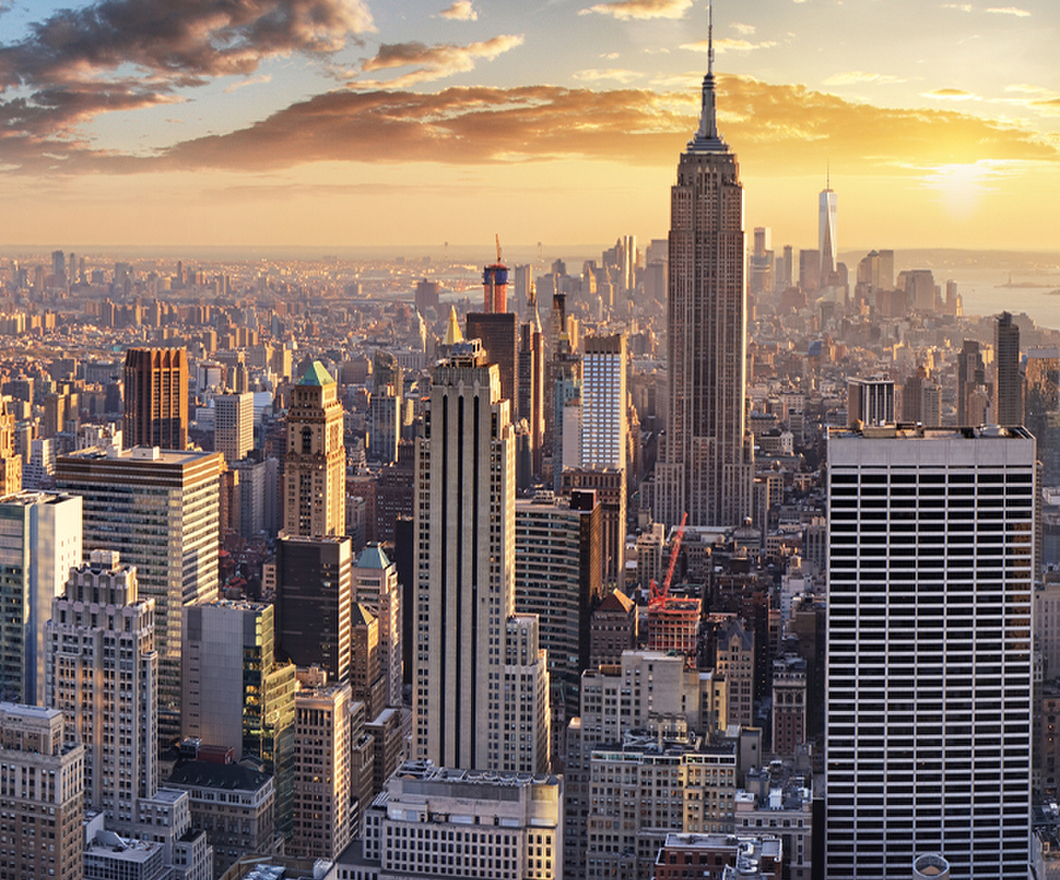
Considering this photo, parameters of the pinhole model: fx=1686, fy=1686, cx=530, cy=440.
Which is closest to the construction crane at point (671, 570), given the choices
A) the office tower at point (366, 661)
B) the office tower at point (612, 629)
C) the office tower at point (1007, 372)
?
the office tower at point (612, 629)

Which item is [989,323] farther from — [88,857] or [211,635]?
[88,857]

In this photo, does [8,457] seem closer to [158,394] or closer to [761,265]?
[158,394]

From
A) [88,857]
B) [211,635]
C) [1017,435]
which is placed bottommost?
[88,857]

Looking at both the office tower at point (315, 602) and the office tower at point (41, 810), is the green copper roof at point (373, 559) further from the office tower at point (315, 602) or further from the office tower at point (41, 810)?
the office tower at point (41, 810)

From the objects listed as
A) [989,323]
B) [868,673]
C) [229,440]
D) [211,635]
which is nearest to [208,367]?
[229,440]

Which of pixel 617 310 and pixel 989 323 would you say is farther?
pixel 617 310

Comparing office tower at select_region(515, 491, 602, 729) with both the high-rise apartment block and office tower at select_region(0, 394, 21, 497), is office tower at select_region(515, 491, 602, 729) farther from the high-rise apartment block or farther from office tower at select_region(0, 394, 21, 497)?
office tower at select_region(0, 394, 21, 497)

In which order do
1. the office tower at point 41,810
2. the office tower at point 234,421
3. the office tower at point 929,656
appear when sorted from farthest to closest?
the office tower at point 234,421, the office tower at point 929,656, the office tower at point 41,810
